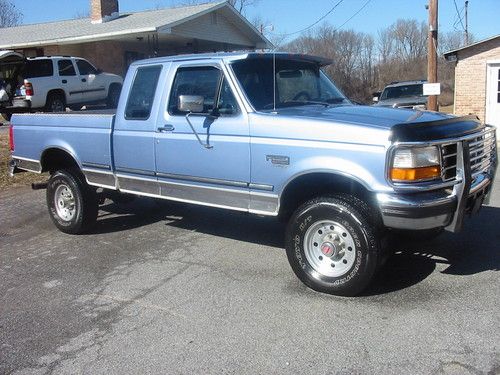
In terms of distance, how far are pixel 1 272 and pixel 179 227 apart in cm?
217

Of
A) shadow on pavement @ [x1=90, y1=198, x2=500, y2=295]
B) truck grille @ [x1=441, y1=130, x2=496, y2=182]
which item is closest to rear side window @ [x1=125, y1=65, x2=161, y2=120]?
shadow on pavement @ [x1=90, y1=198, x2=500, y2=295]

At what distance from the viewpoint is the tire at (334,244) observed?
4.23 meters

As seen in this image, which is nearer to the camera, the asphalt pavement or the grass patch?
the asphalt pavement

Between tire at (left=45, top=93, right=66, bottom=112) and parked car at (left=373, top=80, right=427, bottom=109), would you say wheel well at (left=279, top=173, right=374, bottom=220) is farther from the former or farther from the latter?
tire at (left=45, top=93, right=66, bottom=112)

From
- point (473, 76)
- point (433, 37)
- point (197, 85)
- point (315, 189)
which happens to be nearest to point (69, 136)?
point (197, 85)

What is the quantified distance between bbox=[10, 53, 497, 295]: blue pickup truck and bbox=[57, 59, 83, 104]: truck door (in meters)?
11.9

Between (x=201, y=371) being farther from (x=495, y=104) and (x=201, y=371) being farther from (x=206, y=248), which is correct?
(x=495, y=104)

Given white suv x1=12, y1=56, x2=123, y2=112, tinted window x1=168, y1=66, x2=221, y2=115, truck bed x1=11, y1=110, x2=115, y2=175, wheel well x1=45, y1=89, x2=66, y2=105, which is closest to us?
tinted window x1=168, y1=66, x2=221, y2=115

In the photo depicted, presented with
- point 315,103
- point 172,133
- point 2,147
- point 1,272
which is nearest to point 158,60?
point 172,133

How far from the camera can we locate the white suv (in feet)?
55.3

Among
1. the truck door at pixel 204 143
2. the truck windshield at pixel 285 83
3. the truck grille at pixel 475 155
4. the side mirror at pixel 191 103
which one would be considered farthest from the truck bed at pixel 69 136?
the truck grille at pixel 475 155

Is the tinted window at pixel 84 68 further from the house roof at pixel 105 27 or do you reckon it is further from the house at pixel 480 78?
the house at pixel 480 78

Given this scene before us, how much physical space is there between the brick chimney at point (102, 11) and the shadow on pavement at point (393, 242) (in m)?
18.7

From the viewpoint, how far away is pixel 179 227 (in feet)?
22.5
